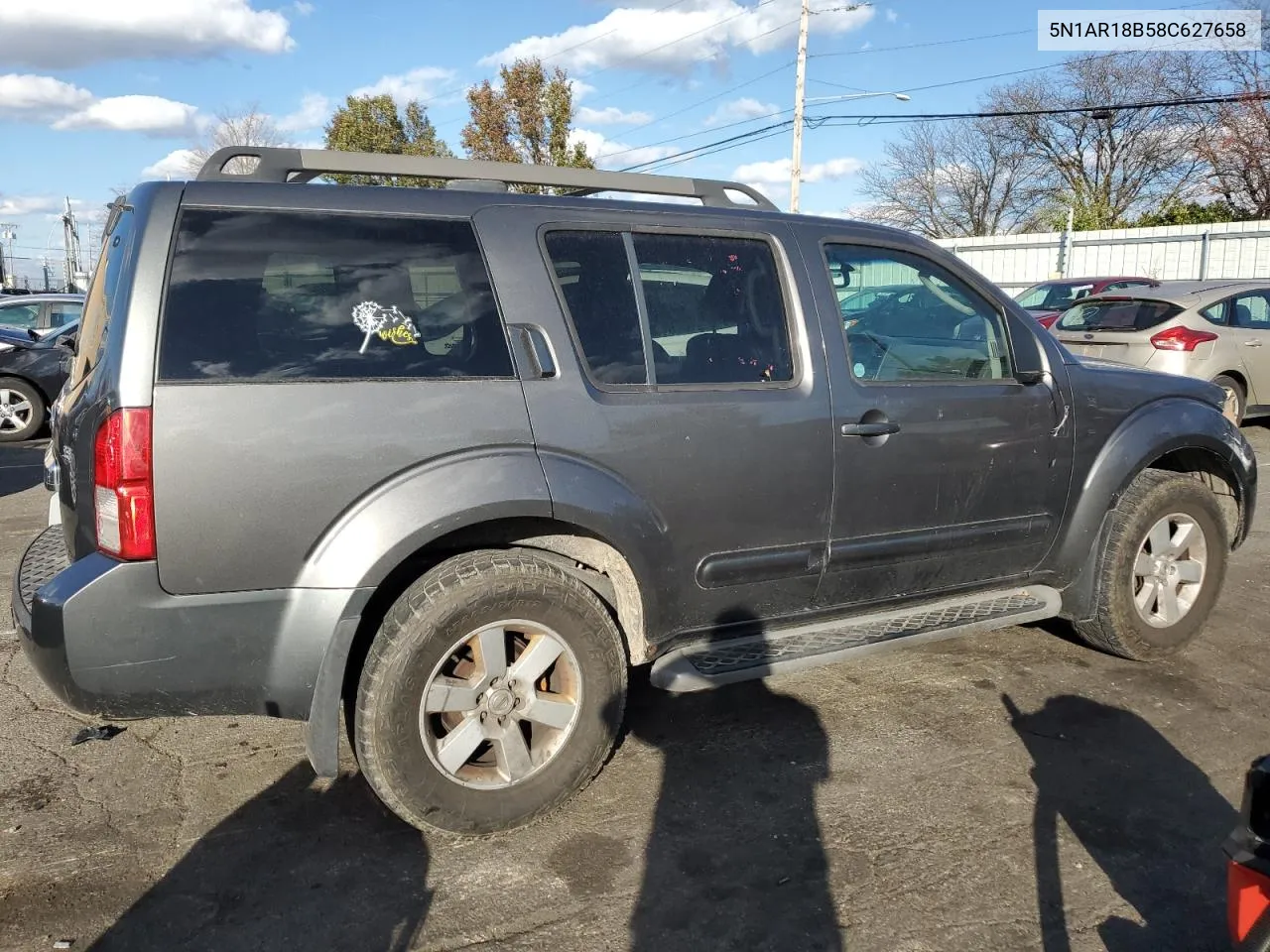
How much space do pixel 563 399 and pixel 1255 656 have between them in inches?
138

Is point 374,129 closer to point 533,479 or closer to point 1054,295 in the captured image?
point 1054,295

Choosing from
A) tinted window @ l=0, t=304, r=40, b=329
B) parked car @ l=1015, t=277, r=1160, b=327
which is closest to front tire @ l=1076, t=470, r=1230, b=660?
parked car @ l=1015, t=277, r=1160, b=327

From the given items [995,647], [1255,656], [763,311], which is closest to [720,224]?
[763,311]

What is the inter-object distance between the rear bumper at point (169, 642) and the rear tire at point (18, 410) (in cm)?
942

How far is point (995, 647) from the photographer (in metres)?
4.68

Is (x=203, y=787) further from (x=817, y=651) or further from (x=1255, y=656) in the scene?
(x=1255, y=656)

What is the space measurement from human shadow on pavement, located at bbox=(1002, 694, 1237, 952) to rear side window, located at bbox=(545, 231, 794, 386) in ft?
5.44

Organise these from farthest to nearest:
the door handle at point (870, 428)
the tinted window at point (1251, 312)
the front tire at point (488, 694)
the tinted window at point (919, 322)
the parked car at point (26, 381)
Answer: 1. the parked car at point (26, 381)
2. the tinted window at point (1251, 312)
3. the tinted window at point (919, 322)
4. the door handle at point (870, 428)
5. the front tire at point (488, 694)

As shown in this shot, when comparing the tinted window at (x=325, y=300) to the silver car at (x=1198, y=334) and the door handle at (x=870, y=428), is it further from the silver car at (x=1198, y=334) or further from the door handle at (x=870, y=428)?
the silver car at (x=1198, y=334)

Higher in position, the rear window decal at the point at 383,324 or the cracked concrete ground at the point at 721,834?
the rear window decal at the point at 383,324

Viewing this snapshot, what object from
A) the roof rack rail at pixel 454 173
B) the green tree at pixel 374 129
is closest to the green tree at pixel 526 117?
the green tree at pixel 374 129

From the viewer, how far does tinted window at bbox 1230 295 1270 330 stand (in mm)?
10492

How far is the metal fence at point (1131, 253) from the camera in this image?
66.7 ft

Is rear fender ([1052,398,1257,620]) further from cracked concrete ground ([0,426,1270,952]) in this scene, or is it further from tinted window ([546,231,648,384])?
tinted window ([546,231,648,384])
